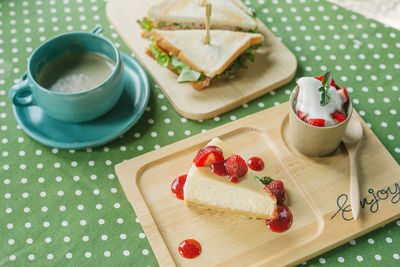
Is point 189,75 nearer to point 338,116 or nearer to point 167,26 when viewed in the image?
point 167,26

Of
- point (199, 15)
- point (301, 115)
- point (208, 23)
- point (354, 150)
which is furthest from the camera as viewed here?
point (199, 15)

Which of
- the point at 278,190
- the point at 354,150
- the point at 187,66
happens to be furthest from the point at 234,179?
the point at 187,66

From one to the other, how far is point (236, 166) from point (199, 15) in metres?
0.87

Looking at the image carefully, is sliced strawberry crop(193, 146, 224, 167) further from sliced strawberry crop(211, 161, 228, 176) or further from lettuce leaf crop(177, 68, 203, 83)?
lettuce leaf crop(177, 68, 203, 83)

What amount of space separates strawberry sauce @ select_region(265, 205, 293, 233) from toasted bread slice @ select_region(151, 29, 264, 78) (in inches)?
25.8

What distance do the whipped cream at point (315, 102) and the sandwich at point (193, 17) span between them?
57 centimetres

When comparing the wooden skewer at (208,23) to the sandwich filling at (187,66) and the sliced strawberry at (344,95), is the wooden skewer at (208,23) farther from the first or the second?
the sliced strawberry at (344,95)

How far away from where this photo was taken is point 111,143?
200 centimetres

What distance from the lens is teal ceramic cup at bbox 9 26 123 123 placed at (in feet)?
6.05

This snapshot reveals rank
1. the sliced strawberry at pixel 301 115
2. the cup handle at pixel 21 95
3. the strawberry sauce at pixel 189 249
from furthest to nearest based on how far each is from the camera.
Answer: the cup handle at pixel 21 95, the sliced strawberry at pixel 301 115, the strawberry sauce at pixel 189 249

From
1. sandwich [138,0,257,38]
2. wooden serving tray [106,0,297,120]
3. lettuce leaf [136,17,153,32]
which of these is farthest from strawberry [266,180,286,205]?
lettuce leaf [136,17,153,32]

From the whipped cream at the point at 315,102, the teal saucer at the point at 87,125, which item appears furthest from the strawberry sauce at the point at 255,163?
the teal saucer at the point at 87,125

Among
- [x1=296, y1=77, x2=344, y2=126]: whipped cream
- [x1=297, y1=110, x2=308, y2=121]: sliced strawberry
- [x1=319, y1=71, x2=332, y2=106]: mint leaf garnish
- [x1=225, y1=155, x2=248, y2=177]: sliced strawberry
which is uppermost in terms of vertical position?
[x1=319, y1=71, x2=332, y2=106]: mint leaf garnish

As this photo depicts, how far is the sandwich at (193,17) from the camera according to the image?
225cm
